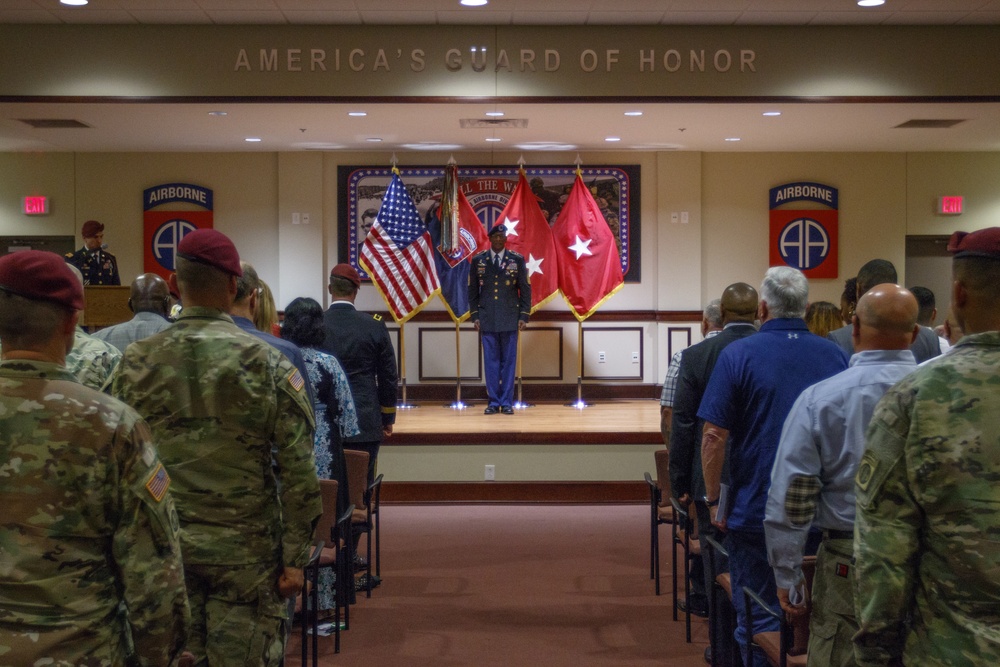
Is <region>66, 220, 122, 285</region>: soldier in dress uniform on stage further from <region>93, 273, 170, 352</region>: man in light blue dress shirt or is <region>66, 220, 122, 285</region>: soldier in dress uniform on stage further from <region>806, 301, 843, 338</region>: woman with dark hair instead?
<region>806, 301, 843, 338</region>: woman with dark hair

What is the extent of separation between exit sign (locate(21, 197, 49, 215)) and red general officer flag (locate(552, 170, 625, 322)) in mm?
5704

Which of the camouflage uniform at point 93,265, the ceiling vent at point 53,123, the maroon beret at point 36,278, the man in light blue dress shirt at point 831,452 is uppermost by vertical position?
the ceiling vent at point 53,123

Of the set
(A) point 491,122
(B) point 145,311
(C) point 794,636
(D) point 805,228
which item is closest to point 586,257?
(A) point 491,122

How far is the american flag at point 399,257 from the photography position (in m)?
9.72

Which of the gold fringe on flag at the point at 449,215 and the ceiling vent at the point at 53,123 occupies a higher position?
the ceiling vent at the point at 53,123

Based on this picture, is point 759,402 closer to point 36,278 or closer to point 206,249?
point 206,249

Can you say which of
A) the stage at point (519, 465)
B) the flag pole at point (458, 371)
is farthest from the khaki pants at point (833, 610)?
the flag pole at point (458, 371)

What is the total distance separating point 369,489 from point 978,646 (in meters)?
3.53

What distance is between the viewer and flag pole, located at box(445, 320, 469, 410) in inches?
395

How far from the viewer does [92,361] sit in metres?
3.17

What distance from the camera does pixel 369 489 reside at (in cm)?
480

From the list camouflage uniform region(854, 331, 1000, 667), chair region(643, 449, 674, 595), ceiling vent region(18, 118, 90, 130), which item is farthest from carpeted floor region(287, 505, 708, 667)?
ceiling vent region(18, 118, 90, 130)

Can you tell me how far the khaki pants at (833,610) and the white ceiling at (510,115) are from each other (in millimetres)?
5152

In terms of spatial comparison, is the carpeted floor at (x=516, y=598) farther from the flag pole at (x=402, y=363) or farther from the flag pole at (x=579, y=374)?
the flag pole at (x=402, y=363)
